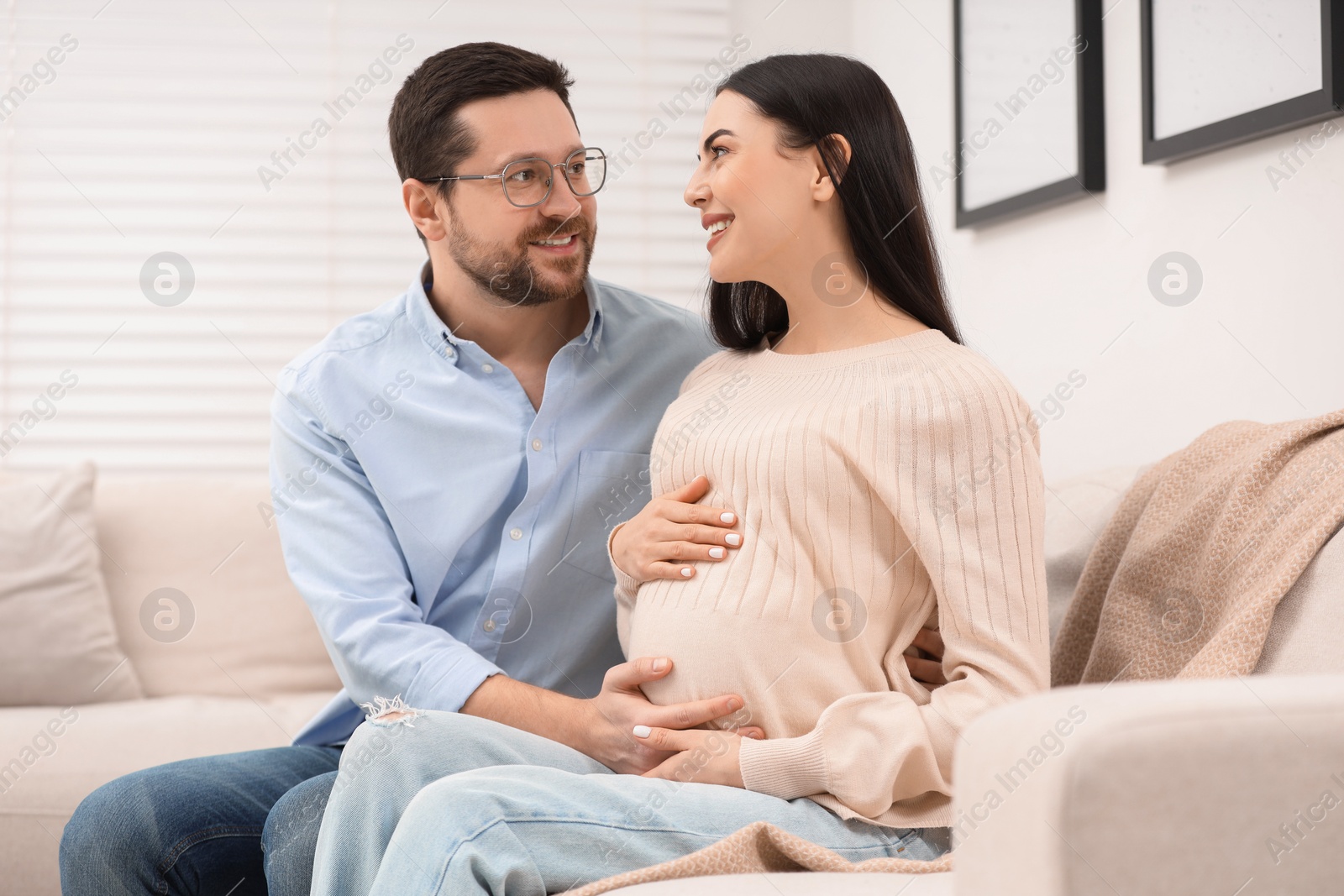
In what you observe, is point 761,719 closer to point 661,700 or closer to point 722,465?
point 661,700

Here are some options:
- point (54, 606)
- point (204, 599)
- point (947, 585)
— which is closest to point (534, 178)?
point (947, 585)

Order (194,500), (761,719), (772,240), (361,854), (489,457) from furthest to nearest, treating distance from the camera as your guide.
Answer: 1. (194,500)
2. (489,457)
3. (772,240)
4. (761,719)
5. (361,854)

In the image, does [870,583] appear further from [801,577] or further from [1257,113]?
[1257,113]

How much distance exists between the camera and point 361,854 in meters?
1.08

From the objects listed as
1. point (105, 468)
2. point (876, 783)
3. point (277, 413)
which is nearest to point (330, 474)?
point (277, 413)

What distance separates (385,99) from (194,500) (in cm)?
111

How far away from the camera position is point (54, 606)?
81.7 inches

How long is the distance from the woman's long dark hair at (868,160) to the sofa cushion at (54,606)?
1565mm

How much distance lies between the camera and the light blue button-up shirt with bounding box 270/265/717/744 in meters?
1.58

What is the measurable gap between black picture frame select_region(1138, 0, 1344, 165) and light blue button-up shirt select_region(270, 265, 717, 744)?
2.79ft

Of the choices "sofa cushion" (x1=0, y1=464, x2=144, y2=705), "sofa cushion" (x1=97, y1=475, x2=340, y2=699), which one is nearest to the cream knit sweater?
"sofa cushion" (x1=97, y1=475, x2=340, y2=699)

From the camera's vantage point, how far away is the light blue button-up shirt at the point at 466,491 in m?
1.58

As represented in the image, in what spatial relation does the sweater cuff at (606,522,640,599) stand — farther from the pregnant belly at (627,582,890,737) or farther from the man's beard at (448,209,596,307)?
the man's beard at (448,209,596,307)

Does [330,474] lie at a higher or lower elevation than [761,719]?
higher
